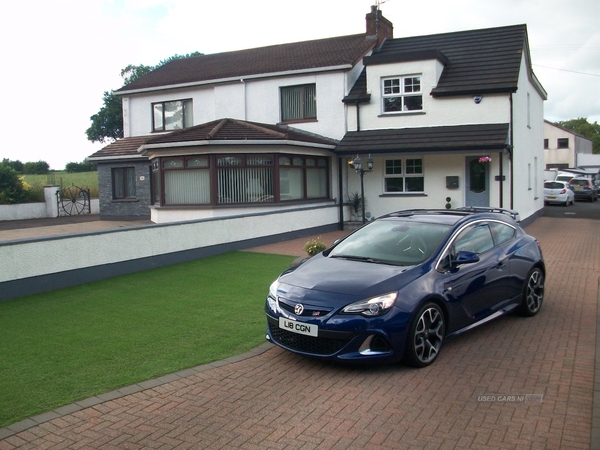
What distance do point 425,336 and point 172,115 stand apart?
2169 centimetres

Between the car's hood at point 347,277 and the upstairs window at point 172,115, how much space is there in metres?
19.6

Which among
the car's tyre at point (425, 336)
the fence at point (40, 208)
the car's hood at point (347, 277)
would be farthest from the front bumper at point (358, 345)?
the fence at point (40, 208)

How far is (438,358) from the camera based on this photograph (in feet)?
21.1

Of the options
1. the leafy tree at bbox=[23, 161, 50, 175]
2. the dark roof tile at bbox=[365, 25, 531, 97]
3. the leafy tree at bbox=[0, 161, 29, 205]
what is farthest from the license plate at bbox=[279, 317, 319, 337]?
the leafy tree at bbox=[23, 161, 50, 175]

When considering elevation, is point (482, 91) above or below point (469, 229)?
above

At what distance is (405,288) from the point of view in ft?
19.9

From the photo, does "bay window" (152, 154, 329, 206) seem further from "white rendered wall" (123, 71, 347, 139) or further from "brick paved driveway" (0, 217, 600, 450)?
"brick paved driveway" (0, 217, 600, 450)

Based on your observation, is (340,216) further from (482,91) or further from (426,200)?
(482,91)

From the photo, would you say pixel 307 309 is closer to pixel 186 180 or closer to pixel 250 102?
pixel 186 180

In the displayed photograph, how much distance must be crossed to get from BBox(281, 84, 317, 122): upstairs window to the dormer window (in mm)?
2823

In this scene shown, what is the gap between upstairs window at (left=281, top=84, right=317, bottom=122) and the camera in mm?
22641

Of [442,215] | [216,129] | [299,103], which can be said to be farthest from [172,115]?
[442,215]

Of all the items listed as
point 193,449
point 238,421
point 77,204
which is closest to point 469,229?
point 238,421

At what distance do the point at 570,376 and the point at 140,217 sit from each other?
22161 millimetres
